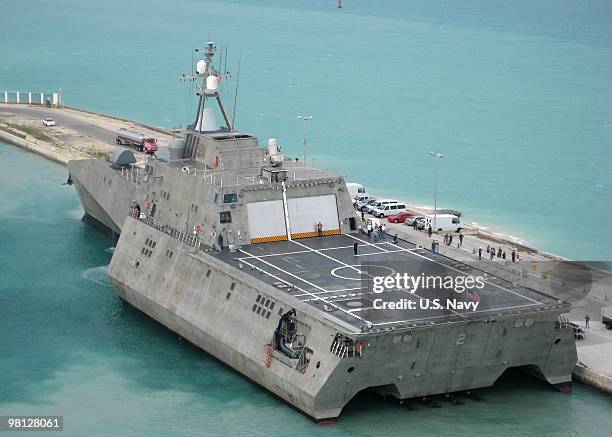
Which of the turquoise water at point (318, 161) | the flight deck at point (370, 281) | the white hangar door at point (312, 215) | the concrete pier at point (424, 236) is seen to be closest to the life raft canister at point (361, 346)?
the flight deck at point (370, 281)

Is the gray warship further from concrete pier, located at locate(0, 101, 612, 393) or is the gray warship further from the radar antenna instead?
concrete pier, located at locate(0, 101, 612, 393)

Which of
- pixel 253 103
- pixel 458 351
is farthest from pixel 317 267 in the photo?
pixel 253 103

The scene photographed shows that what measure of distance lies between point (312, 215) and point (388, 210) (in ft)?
72.3

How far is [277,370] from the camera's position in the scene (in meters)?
61.5

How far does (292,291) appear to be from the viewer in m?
65.0

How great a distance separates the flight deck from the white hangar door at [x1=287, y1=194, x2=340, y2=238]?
1.94 feet

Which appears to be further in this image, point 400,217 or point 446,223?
point 400,217

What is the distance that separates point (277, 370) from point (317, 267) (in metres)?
10.1

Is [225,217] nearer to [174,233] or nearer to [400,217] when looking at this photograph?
[174,233]

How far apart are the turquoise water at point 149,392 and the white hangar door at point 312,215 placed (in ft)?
34.0

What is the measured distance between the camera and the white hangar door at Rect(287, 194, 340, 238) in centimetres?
7575

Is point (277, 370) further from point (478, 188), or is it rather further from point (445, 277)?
point (478, 188)

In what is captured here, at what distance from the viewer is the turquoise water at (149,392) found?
198 ft

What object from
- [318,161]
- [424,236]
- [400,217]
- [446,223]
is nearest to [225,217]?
[424,236]
